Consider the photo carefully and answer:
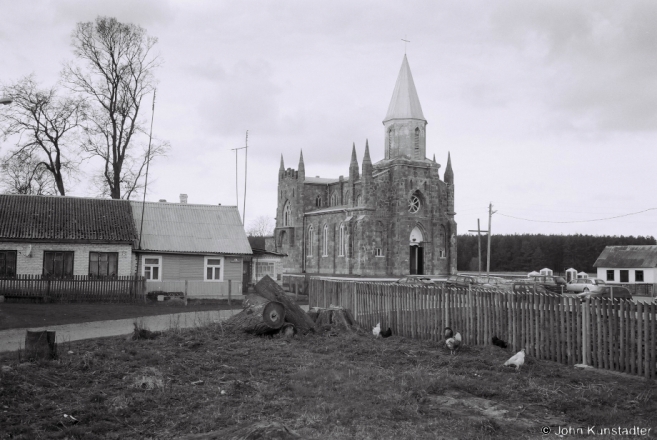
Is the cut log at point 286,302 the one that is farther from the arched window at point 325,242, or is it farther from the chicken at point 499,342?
the arched window at point 325,242

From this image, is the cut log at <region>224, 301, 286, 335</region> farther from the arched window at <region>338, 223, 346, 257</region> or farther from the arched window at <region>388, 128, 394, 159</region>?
the arched window at <region>388, 128, 394, 159</region>

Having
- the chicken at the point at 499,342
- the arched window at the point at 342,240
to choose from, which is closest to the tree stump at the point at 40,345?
the chicken at the point at 499,342

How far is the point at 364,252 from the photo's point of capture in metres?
57.2

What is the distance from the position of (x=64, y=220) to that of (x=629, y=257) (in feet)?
164

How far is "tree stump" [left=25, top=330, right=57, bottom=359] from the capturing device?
11.2 meters

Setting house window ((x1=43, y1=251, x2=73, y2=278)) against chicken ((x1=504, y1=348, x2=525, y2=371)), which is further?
house window ((x1=43, y1=251, x2=73, y2=278))

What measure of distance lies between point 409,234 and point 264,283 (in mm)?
43205

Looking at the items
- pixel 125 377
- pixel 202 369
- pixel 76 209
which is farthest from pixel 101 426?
Answer: pixel 76 209

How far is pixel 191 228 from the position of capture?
3578cm

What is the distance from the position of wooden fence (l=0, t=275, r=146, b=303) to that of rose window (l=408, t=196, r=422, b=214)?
112ft

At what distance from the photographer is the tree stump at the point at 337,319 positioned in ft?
55.7

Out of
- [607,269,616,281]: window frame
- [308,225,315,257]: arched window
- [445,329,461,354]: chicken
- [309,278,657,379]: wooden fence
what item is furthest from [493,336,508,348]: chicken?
[308,225,315,257]: arched window

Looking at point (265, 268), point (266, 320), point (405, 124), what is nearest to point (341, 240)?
point (405, 124)

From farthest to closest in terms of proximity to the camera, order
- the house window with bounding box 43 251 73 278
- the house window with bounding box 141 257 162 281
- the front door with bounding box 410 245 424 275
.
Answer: the front door with bounding box 410 245 424 275
the house window with bounding box 141 257 162 281
the house window with bounding box 43 251 73 278
